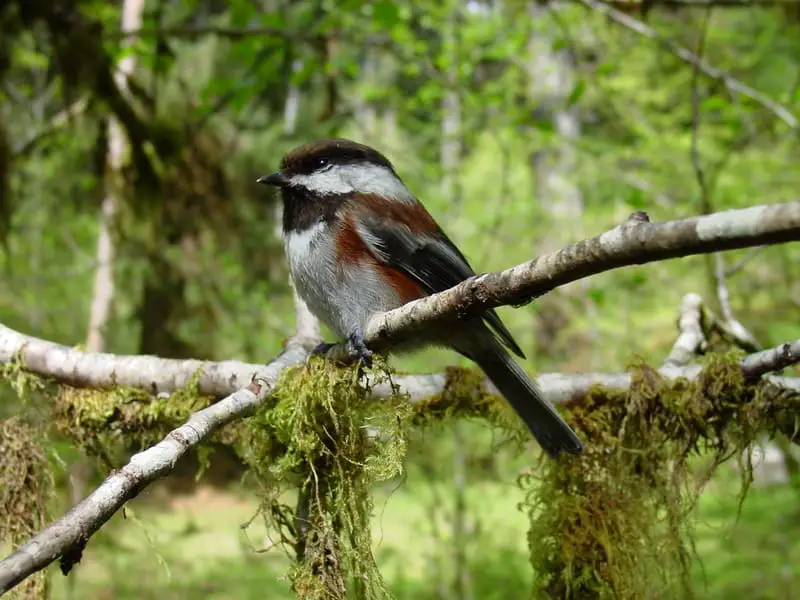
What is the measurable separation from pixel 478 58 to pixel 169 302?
372 centimetres

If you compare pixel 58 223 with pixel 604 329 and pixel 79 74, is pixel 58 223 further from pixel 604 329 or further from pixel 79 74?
pixel 604 329

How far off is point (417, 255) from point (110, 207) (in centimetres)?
398

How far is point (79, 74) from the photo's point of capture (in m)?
4.45

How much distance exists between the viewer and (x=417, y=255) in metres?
2.57

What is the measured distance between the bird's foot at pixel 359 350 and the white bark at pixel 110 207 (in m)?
3.77

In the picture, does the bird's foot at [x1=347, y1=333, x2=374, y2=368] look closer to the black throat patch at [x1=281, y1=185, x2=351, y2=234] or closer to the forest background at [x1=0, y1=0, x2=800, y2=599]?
the black throat patch at [x1=281, y1=185, x2=351, y2=234]

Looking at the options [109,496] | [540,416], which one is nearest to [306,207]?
[540,416]

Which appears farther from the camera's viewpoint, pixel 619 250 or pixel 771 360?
pixel 771 360

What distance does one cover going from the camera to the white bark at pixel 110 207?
5.51 meters

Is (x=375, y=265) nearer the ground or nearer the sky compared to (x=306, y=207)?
nearer the ground

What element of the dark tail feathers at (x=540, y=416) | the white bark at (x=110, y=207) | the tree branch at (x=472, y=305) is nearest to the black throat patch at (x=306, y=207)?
the tree branch at (x=472, y=305)

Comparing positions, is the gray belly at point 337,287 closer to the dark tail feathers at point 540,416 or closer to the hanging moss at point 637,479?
the dark tail feathers at point 540,416

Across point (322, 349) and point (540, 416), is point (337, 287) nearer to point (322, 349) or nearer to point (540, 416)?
point (322, 349)

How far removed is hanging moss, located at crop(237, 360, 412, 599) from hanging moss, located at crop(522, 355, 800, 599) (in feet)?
2.20
